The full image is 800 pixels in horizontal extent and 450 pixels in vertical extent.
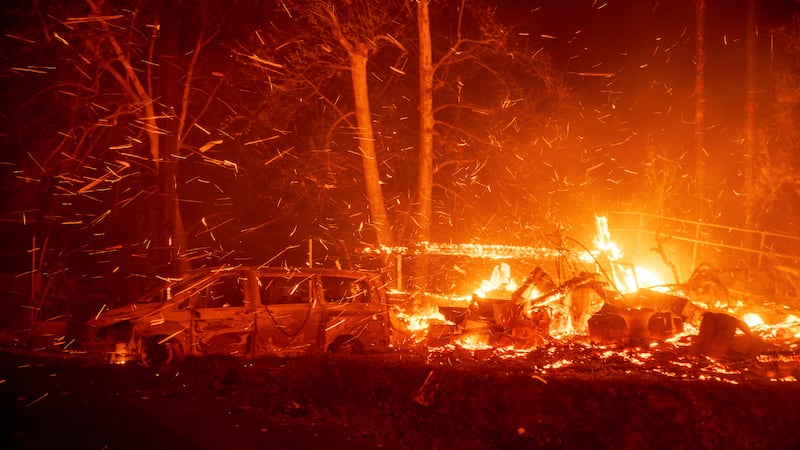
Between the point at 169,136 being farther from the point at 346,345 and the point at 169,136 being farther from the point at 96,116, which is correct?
the point at 96,116

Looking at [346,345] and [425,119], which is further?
[425,119]

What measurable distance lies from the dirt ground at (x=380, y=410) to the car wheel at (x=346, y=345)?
5.44 feet

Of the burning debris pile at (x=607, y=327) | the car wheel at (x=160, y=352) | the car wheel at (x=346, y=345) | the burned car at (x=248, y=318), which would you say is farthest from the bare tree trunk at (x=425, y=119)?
the car wheel at (x=160, y=352)

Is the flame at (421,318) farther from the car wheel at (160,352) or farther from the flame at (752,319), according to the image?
the flame at (752,319)

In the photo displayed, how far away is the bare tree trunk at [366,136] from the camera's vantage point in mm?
17984

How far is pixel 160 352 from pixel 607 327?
23.7 ft

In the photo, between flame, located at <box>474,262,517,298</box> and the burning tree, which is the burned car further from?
the burning tree

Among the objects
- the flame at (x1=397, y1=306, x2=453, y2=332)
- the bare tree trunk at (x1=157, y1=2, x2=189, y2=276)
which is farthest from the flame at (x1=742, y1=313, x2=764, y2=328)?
the bare tree trunk at (x1=157, y1=2, x2=189, y2=276)

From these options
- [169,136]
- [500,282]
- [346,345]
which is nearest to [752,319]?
[500,282]

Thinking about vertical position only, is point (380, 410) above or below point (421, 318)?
below

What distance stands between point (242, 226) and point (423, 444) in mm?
16927

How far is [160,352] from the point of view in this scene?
9.72 meters

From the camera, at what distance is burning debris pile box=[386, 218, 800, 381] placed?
1070 centimetres

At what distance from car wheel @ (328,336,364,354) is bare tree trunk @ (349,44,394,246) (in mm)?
7173
